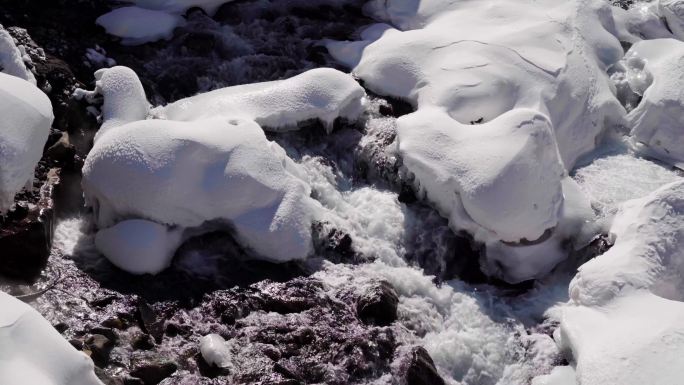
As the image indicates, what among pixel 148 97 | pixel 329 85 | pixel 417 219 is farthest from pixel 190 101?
pixel 417 219

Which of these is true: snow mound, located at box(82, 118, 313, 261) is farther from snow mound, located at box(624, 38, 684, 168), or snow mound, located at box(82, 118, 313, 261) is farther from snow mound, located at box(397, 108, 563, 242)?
snow mound, located at box(624, 38, 684, 168)

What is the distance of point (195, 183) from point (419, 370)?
8.15 ft

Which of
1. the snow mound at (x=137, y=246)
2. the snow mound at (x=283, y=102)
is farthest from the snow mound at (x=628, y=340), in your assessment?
the snow mound at (x=137, y=246)

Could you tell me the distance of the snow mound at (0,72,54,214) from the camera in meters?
6.48

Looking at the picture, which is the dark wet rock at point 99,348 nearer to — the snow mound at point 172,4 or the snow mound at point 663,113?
the snow mound at point 172,4

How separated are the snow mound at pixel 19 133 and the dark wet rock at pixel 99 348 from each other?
1.36 m

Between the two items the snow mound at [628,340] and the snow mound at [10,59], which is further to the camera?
the snow mound at [10,59]

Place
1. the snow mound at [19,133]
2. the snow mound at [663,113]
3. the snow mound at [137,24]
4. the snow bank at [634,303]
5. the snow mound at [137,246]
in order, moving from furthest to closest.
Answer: the snow mound at [137,24] → the snow mound at [663,113] → the snow mound at [137,246] → the snow mound at [19,133] → the snow bank at [634,303]

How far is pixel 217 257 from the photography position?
23.7 ft

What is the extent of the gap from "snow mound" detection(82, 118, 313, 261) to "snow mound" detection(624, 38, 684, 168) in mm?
4061

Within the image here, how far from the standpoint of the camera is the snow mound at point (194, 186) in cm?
711

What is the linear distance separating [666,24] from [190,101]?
638cm

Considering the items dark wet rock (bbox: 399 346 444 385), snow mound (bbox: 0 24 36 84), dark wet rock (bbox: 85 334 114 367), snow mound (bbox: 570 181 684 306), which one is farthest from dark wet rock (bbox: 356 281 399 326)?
snow mound (bbox: 0 24 36 84)

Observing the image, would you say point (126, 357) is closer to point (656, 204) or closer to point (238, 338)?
point (238, 338)
